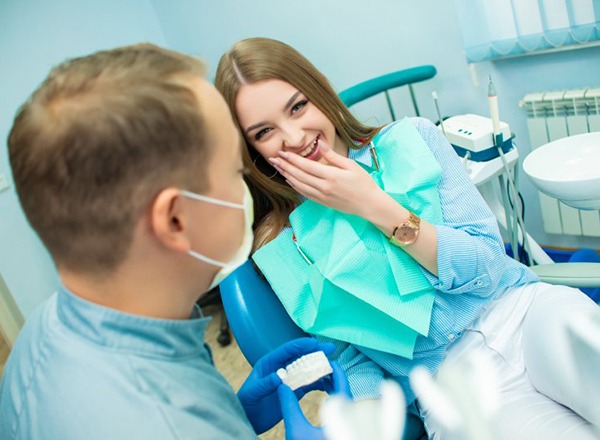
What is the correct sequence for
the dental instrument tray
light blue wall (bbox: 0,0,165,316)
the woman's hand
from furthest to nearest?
light blue wall (bbox: 0,0,165,316)
the dental instrument tray
the woman's hand

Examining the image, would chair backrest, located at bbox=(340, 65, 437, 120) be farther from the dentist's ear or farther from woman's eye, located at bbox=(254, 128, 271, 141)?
the dentist's ear

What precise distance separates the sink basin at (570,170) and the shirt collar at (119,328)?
1048mm

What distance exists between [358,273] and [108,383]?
0.64 metres

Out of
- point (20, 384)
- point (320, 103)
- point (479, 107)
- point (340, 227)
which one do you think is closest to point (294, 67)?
point (320, 103)

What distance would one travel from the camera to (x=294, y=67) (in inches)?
43.8

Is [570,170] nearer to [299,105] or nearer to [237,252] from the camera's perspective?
[299,105]

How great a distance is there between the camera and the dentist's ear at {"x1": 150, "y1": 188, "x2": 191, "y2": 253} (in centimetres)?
53

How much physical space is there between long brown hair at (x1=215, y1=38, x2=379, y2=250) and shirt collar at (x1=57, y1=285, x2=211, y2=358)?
0.58 meters

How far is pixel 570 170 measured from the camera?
1366mm

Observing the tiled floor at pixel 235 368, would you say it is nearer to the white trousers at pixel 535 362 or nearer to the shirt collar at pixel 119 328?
the white trousers at pixel 535 362

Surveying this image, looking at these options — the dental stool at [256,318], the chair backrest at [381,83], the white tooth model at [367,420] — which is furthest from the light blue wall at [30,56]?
the white tooth model at [367,420]

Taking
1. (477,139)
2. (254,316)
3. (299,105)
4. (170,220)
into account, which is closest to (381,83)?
(477,139)

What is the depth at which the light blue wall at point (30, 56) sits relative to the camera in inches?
A: 95.7

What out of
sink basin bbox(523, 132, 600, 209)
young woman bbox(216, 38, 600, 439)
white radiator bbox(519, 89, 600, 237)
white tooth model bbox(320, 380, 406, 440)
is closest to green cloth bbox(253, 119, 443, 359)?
young woman bbox(216, 38, 600, 439)
